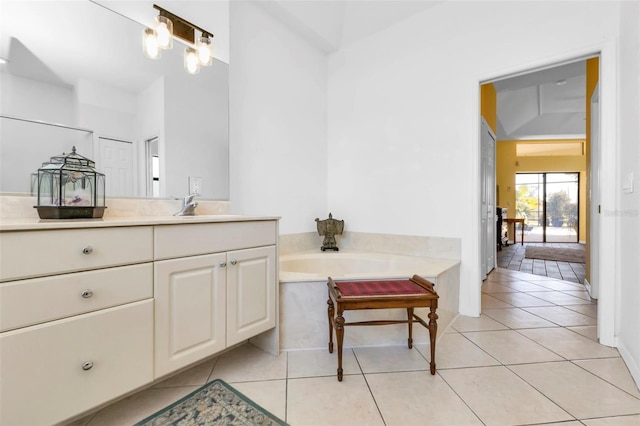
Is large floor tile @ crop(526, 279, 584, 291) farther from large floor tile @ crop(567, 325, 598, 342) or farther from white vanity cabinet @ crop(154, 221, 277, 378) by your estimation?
white vanity cabinet @ crop(154, 221, 277, 378)

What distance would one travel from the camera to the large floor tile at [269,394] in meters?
1.36

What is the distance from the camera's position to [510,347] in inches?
75.6

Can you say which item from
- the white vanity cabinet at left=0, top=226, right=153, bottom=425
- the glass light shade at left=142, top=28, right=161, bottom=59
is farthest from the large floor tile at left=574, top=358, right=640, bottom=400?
the glass light shade at left=142, top=28, right=161, bottom=59

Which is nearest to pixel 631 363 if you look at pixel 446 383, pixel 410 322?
pixel 446 383

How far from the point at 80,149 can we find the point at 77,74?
1.32 ft

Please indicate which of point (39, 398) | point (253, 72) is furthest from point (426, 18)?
point (39, 398)

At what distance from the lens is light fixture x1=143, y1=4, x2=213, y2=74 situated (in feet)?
5.88

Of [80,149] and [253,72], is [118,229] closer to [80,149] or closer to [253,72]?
[80,149]

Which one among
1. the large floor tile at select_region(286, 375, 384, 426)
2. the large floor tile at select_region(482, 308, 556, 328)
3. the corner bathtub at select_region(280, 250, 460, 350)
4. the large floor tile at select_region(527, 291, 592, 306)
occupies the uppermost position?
the corner bathtub at select_region(280, 250, 460, 350)

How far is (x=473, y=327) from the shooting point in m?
2.26

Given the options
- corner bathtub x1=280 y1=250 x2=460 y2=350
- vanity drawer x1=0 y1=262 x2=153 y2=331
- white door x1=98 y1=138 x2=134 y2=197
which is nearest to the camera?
vanity drawer x1=0 y1=262 x2=153 y2=331

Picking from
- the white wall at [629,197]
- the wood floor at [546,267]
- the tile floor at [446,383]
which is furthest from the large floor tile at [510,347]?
the wood floor at [546,267]

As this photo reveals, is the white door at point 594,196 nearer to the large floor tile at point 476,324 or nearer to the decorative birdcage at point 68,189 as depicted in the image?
the large floor tile at point 476,324

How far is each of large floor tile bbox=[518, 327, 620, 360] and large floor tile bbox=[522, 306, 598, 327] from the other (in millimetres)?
189
